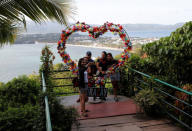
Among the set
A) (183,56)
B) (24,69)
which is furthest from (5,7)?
(24,69)

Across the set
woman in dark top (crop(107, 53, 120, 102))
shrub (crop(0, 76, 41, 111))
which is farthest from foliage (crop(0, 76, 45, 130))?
woman in dark top (crop(107, 53, 120, 102))


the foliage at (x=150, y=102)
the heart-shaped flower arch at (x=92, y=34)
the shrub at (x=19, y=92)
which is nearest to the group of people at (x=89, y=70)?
the heart-shaped flower arch at (x=92, y=34)

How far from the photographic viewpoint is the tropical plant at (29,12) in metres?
4.50

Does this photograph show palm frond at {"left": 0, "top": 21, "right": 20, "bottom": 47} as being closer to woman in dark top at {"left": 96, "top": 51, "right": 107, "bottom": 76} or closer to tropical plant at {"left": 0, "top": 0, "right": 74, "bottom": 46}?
tropical plant at {"left": 0, "top": 0, "right": 74, "bottom": 46}

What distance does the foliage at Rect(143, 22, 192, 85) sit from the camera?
5.69 metres

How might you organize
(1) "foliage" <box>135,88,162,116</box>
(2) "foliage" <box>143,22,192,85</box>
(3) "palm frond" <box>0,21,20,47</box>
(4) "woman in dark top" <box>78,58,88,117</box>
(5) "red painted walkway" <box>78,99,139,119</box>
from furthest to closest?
(2) "foliage" <box>143,22,192,85</box>, (5) "red painted walkway" <box>78,99,139,119</box>, (4) "woman in dark top" <box>78,58,88,117</box>, (1) "foliage" <box>135,88,162,116</box>, (3) "palm frond" <box>0,21,20,47</box>

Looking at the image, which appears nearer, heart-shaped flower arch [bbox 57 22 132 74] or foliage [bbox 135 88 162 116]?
foliage [bbox 135 88 162 116]

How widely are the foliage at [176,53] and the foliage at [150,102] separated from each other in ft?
4.92

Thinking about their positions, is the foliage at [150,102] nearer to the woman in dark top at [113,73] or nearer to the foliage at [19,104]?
the woman in dark top at [113,73]

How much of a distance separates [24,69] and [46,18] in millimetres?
30500

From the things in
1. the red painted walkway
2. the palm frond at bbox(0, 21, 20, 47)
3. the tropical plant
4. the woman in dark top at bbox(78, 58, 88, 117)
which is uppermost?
the tropical plant

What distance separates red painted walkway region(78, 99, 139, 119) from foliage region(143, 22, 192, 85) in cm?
177

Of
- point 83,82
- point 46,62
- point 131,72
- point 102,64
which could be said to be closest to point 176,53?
point 131,72

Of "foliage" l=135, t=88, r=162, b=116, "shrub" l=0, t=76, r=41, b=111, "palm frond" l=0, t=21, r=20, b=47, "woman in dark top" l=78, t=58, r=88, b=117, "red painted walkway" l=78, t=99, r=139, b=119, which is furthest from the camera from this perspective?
"shrub" l=0, t=76, r=41, b=111
